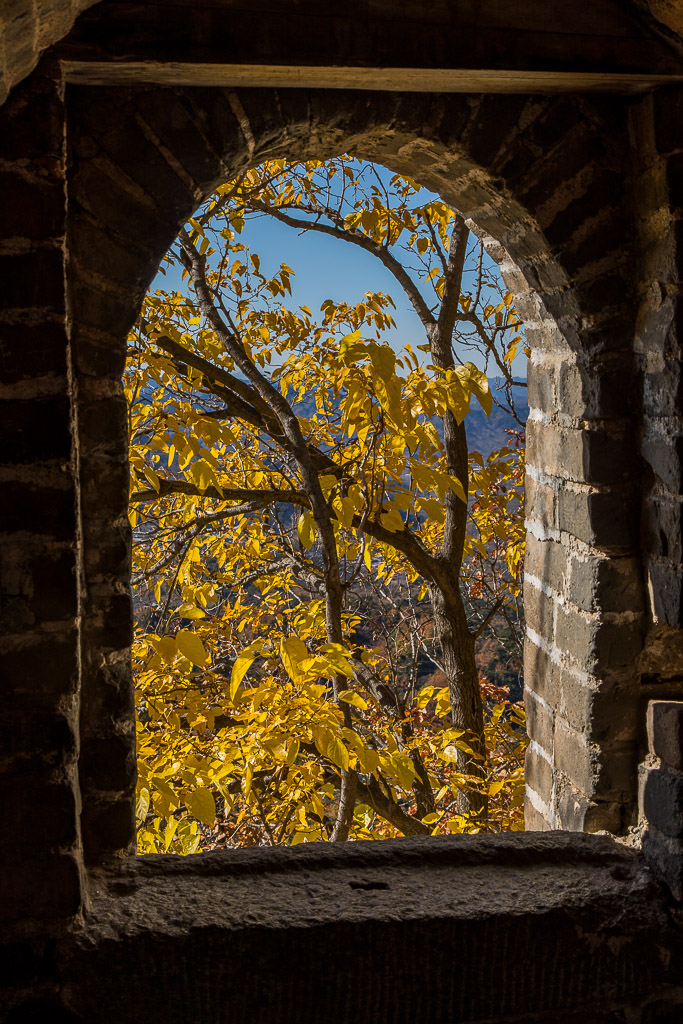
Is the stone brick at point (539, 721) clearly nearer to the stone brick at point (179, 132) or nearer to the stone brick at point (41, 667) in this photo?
the stone brick at point (41, 667)

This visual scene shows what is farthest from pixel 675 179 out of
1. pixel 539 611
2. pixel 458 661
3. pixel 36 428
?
pixel 458 661

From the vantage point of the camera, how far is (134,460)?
3090mm

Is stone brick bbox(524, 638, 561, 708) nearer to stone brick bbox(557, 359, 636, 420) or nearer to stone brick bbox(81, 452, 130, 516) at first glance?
stone brick bbox(557, 359, 636, 420)

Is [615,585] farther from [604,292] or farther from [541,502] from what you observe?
[604,292]

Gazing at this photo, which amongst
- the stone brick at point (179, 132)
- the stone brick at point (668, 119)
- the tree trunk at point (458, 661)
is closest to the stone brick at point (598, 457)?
the stone brick at point (668, 119)

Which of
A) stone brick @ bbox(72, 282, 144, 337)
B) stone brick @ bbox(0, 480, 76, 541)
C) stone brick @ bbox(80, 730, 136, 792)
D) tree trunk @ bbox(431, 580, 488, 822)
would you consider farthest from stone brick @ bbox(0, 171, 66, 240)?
tree trunk @ bbox(431, 580, 488, 822)

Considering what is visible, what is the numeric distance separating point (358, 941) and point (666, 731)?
0.80 metres

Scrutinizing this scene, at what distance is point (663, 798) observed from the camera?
158cm

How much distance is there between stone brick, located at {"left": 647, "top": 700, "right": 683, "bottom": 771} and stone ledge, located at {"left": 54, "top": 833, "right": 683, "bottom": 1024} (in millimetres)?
264

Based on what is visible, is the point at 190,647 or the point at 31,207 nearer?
the point at 31,207

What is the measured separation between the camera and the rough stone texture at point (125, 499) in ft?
4.29

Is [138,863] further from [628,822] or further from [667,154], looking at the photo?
[667,154]

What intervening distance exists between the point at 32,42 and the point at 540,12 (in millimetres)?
960

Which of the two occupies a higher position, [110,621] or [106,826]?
[110,621]
